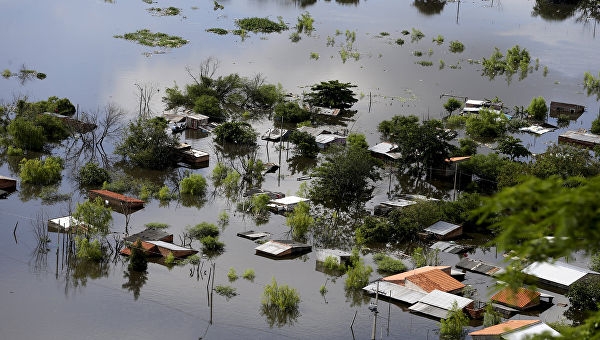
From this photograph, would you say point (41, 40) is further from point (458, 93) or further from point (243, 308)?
point (243, 308)

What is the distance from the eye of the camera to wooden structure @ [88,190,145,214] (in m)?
20.8

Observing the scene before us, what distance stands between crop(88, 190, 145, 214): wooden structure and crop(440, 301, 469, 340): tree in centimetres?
852

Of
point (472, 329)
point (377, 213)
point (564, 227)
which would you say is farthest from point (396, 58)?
point (564, 227)

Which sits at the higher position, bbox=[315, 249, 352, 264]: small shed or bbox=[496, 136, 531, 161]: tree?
bbox=[496, 136, 531, 161]: tree

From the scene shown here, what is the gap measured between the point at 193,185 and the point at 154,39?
1884 centimetres

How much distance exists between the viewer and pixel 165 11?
45.8 m

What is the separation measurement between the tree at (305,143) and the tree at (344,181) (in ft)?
9.20

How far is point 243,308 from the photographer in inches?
642

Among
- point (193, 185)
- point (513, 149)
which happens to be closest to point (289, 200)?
point (193, 185)

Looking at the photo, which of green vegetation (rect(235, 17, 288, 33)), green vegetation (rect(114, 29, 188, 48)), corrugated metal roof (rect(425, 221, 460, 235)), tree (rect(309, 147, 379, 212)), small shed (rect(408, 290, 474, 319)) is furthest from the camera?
green vegetation (rect(235, 17, 288, 33))

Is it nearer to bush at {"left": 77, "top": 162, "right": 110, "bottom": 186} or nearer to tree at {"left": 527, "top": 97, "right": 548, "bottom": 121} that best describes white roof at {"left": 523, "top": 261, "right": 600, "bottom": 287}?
bush at {"left": 77, "top": 162, "right": 110, "bottom": 186}

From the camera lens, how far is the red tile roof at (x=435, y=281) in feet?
55.3

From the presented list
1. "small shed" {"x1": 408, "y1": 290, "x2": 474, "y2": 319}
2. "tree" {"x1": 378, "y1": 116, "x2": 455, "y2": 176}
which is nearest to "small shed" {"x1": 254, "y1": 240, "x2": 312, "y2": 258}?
"small shed" {"x1": 408, "y1": 290, "x2": 474, "y2": 319}

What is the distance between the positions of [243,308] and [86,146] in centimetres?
1100
